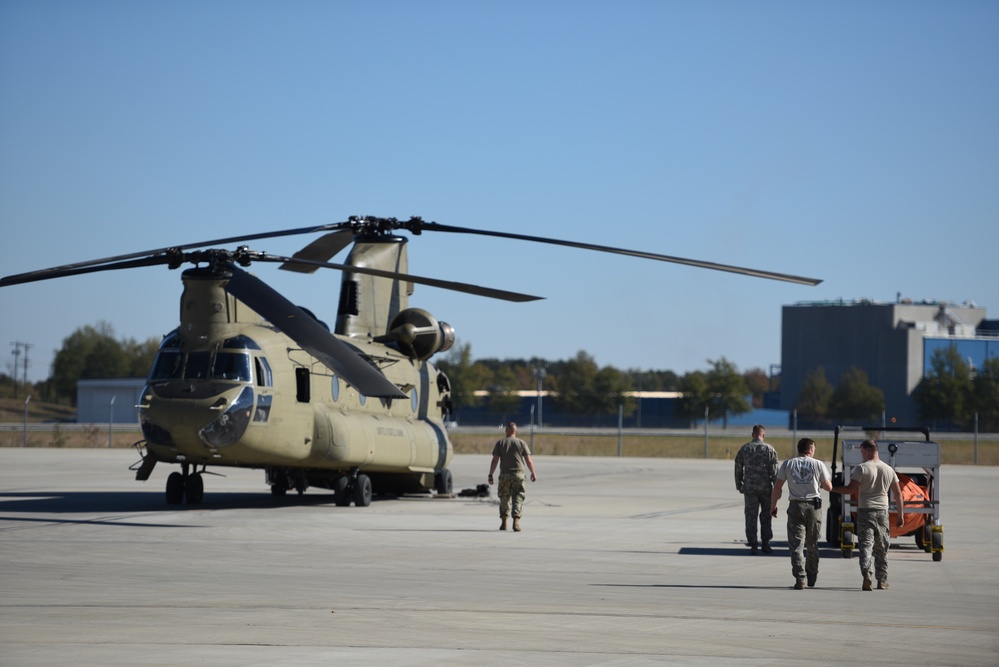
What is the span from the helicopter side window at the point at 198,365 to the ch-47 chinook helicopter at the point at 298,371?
0.02 metres

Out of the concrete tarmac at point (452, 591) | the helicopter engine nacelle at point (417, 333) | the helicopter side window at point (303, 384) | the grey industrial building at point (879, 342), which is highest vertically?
the grey industrial building at point (879, 342)

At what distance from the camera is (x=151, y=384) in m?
21.6

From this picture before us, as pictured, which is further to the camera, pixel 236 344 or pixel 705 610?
pixel 236 344

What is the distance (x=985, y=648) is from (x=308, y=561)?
8.37 metres

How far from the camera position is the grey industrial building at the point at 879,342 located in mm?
118625

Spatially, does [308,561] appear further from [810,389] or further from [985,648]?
[810,389]

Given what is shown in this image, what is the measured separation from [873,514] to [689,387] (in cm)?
9439

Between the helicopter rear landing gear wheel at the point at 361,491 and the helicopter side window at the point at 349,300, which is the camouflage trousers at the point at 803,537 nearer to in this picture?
the helicopter rear landing gear wheel at the point at 361,491

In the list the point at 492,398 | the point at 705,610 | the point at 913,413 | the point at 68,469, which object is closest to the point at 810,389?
the point at 913,413

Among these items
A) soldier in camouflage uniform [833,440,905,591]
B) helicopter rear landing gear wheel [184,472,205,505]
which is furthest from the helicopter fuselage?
soldier in camouflage uniform [833,440,905,591]

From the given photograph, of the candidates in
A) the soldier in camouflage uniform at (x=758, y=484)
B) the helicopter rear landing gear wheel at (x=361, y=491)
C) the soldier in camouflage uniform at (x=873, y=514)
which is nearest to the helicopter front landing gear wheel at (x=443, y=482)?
the helicopter rear landing gear wheel at (x=361, y=491)

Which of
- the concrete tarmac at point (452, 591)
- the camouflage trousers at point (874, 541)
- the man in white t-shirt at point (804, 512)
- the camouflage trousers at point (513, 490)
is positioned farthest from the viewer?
the camouflage trousers at point (513, 490)

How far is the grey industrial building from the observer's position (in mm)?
118625

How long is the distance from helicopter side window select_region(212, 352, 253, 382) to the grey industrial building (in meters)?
102
